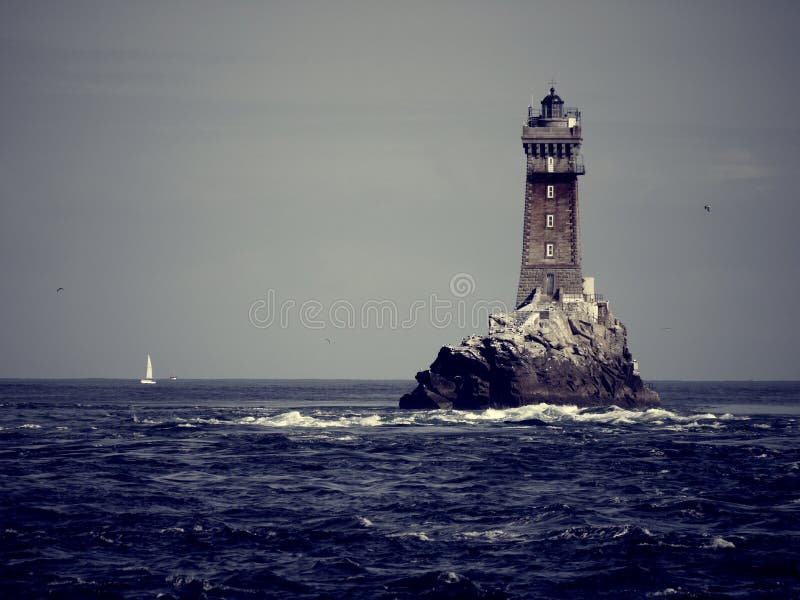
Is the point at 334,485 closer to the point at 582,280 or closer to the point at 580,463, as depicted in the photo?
the point at 580,463

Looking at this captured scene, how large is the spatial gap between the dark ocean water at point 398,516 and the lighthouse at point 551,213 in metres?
48.4

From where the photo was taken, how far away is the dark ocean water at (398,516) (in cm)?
3225

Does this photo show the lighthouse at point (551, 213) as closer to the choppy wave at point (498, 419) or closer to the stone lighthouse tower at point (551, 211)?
the stone lighthouse tower at point (551, 211)

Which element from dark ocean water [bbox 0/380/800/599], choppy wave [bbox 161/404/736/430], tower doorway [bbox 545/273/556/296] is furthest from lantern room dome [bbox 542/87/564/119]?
dark ocean water [bbox 0/380/800/599]

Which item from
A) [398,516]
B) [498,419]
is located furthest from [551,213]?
[398,516]

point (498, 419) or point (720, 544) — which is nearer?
point (720, 544)

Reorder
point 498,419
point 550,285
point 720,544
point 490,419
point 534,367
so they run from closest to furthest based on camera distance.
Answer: point 720,544 → point 498,419 → point 490,419 → point 534,367 → point 550,285

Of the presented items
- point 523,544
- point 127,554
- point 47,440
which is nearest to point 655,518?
point 523,544

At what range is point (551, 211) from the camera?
12150 centimetres

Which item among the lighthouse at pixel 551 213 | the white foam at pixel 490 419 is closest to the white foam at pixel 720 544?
the white foam at pixel 490 419

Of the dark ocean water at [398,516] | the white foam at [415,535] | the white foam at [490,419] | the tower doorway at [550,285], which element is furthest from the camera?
the tower doorway at [550,285]

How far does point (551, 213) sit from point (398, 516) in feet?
273

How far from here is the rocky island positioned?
11175 centimetres

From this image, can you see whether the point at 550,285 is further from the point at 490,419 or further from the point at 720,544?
the point at 720,544
